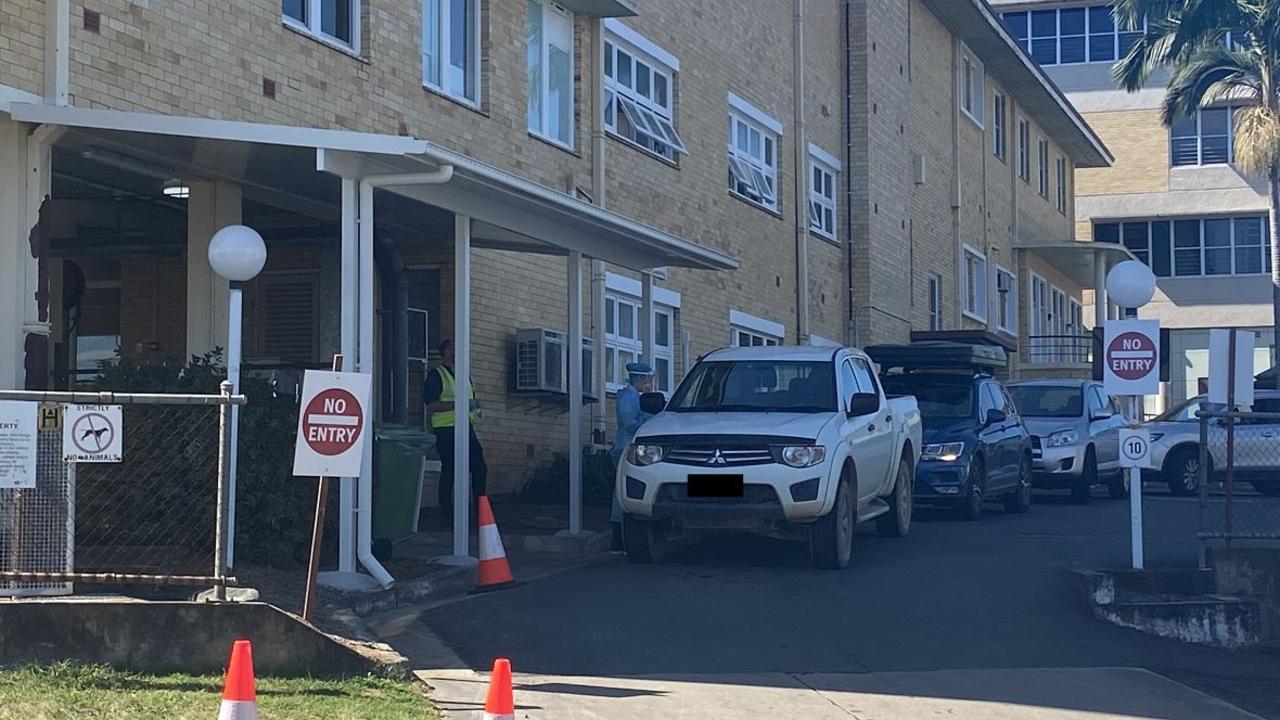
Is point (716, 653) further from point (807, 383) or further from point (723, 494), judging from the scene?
point (807, 383)

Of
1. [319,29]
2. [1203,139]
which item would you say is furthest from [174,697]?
[1203,139]

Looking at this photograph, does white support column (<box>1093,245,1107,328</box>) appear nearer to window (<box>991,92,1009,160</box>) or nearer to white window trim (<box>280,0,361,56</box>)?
window (<box>991,92,1009,160</box>)

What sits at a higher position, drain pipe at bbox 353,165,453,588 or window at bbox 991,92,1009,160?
window at bbox 991,92,1009,160

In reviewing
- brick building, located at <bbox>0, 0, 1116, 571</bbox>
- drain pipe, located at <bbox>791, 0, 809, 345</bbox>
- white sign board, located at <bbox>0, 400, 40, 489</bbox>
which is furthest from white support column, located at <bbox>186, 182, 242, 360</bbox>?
drain pipe, located at <bbox>791, 0, 809, 345</bbox>

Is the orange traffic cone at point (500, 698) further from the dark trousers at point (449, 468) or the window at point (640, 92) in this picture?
the window at point (640, 92)

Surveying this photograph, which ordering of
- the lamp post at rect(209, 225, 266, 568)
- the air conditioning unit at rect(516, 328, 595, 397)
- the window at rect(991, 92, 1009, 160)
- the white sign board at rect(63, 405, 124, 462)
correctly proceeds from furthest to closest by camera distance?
1. the window at rect(991, 92, 1009, 160)
2. the air conditioning unit at rect(516, 328, 595, 397)
3. the lamp post at rect(209, 225, 266, 568)
4. the white sign board at rect(63, 405, 124, 462)

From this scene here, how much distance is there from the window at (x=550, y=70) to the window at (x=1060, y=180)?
31.8m

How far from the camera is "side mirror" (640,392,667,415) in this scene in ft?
47.7

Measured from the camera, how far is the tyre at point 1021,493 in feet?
67.0

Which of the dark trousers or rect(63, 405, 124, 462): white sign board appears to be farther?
the dark trousers

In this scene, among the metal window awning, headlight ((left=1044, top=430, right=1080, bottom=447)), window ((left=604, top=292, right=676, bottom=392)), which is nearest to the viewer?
the metal window awning

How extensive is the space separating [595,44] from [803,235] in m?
8.37

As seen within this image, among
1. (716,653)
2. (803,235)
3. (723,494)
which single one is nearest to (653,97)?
(803,235)

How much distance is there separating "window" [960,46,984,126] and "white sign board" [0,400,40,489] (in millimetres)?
31295
